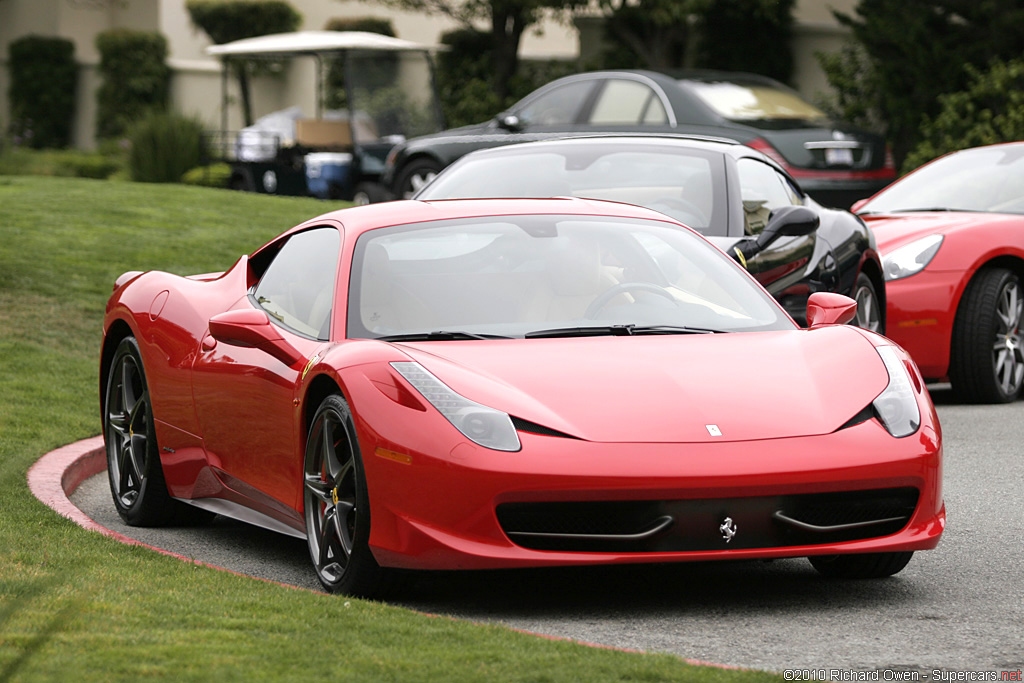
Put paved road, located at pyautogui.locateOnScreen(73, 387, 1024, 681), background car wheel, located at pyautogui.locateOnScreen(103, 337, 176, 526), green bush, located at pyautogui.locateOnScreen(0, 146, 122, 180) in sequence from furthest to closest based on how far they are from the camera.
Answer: green bush, located at pyautogui.locateOnScreen(0, 146, 122, 180) < background car wheel, located at pyautogui.locateOnScreen(103, 337, 176, 526) < paved road, located at pyautogui.locateOnScreen(73, 387, 1024, 681)

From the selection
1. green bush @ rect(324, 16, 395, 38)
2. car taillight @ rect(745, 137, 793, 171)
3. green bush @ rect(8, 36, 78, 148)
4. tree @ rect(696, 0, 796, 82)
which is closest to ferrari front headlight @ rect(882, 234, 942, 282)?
car taillight @ rect(745, 137, 793, 171)

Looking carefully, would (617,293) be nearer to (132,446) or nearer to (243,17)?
(132,446)

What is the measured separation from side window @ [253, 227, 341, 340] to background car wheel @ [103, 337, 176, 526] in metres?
0.81

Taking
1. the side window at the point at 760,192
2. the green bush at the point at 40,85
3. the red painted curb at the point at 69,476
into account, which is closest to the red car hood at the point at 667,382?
the red painted curb at the point at 69,476

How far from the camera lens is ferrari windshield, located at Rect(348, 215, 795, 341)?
5629 millimetres

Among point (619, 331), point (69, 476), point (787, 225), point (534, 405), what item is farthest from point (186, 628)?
point (787, 225)

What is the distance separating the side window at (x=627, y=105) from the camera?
50.2 ft

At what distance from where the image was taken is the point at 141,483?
688 centimetres

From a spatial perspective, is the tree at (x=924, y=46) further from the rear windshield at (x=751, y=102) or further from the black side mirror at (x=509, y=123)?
the black side mirror at (x=509, y=123)

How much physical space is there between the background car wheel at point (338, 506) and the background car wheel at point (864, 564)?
1475mm

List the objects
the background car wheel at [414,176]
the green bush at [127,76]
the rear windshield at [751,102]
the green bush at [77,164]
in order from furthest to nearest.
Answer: the green bush at [127,76], the green bush at [77,164], the background car wheel at [414,176], the rear windshield at [751,102]

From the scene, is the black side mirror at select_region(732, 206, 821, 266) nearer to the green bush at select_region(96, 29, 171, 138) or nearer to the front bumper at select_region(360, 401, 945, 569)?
the front bumper at select_region(360, 401, 945, 569)

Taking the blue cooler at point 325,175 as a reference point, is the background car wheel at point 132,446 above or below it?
above

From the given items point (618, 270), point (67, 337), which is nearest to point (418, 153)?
point (67, 337)
